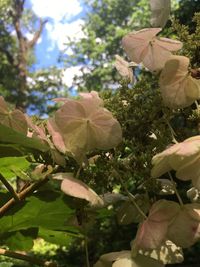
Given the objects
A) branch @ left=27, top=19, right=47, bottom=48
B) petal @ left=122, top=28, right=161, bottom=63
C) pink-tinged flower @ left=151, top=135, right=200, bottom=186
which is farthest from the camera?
branch @ left=27, top=19, right=47, bottom=48

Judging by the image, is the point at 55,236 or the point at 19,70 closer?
the point at 55,236

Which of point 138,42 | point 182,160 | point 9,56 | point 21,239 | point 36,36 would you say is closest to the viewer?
point 182,160

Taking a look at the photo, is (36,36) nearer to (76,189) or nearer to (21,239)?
(21,239)

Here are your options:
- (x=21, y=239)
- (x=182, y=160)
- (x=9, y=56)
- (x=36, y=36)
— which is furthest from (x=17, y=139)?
(x=9, y=56)

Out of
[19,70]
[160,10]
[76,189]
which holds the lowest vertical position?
[19,70]

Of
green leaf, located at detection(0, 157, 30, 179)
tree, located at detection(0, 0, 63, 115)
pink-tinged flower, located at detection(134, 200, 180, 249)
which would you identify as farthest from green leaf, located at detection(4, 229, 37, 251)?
Result: tree, located at detection(0, 0, 63, 115)

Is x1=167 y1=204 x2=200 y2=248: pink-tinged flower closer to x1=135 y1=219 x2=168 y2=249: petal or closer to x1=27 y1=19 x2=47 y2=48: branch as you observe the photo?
A: x1=135 y1=219 x2=168 y2=249: petal

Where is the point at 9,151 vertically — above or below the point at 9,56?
above
